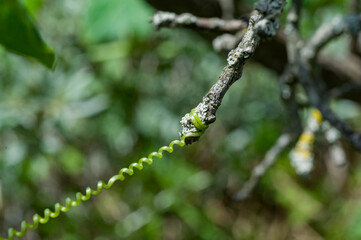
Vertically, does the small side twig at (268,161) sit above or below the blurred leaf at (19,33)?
below

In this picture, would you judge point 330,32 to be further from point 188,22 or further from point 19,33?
point 19,33

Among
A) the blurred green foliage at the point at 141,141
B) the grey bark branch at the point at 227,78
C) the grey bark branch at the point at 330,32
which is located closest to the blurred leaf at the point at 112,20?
the blurred green foliage at the point at 141,141

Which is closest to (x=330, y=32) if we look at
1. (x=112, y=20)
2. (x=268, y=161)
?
(x=268, y=161)

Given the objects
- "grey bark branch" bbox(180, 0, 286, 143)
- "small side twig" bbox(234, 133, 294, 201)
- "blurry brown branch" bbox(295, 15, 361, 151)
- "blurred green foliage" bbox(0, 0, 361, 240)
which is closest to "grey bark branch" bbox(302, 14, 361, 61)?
"blurry brown branch" bbox(295, 15, 361, 151)

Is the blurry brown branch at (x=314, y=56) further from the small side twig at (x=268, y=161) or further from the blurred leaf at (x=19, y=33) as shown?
the blurred leaf at (x=19, y=33)

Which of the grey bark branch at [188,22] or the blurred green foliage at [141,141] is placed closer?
the grey bark branch at [188,22]

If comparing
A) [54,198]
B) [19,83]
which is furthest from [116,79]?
[54,198]

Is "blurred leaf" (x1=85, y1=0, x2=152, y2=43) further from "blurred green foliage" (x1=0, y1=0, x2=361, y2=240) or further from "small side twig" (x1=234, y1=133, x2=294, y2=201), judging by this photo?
"small side twig" (x1=234, y1=133, x2=294, y2=201)

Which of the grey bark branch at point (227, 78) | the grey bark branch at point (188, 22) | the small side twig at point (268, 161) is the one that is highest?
the grey bark branch at point (188, 22)
